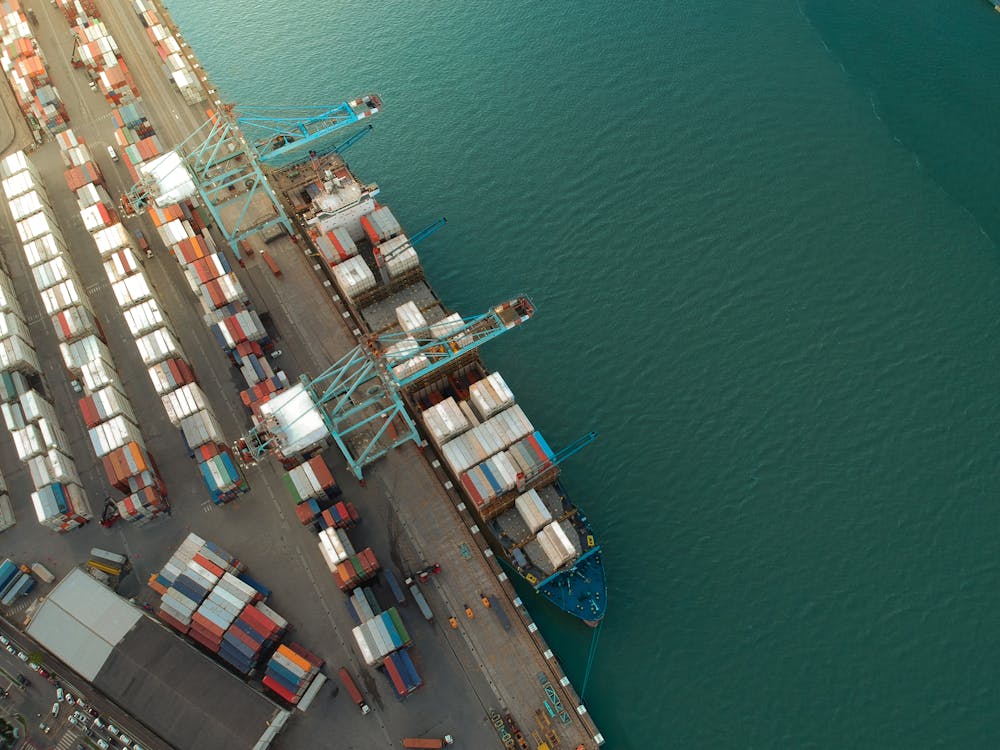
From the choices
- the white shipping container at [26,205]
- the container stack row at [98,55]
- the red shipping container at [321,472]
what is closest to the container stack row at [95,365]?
the white shipping container at [26,205]

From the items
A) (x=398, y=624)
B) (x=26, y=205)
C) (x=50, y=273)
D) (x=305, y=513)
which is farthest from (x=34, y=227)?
(x=398, y=624)

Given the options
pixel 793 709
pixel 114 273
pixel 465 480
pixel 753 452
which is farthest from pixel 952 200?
pixel 114 273

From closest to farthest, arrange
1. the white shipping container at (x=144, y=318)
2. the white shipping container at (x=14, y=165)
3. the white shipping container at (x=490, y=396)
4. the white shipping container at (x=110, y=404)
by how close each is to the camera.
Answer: the white shipping container at (x=490, y=396)
the white shipping container at (x=110, y=404)
the white shipping container at (x=144, y=318)
the white shipping container at (x=14, y=165)

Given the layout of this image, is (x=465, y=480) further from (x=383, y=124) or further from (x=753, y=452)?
(x=383, y=124)

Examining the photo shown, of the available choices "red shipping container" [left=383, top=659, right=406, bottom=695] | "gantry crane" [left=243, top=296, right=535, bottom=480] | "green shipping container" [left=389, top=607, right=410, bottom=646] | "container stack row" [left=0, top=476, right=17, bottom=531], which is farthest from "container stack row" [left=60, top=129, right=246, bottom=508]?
"red shipping container" [left=383, top=659, right=406, bottom=695]

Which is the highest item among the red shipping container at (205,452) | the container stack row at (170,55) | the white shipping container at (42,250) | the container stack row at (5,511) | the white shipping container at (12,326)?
the container stack row at (170,55)

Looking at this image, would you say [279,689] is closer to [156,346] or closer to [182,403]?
[182,403]

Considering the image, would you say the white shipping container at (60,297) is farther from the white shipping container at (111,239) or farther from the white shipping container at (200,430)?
the white shipping container at (200,430)

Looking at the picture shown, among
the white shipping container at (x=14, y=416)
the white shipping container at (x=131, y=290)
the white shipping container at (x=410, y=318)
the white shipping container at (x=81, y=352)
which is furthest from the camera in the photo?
the white shipping container at (x=131, y=290)
